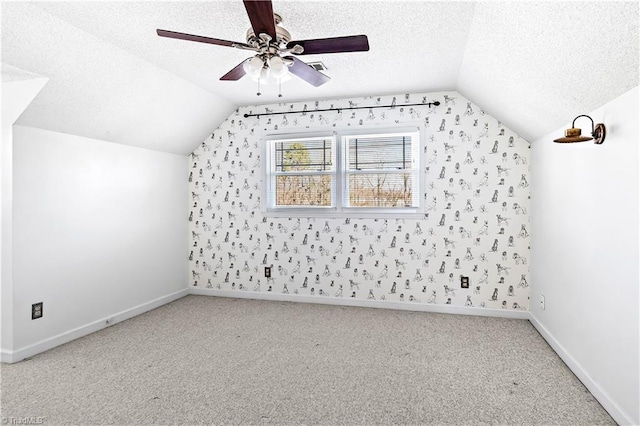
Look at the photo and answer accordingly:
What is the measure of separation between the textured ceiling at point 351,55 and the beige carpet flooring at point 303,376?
1.90m

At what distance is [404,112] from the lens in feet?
14.1

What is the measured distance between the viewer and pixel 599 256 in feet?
7.56

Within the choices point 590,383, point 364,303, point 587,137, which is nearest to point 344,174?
point 364,303

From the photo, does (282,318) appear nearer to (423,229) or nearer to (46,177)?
(423,229)

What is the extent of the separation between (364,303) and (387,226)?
0.96 metres

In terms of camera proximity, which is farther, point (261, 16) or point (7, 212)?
point (7, 212)

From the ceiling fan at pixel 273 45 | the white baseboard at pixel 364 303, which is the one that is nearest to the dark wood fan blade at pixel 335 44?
the ceiling fan at pixel 273 45

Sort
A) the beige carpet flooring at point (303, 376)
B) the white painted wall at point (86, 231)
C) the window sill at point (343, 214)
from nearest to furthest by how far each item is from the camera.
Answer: the beige carpet flooring at point (303, 376) → the white painted wall at point (86, 231) → the window sill at point (343, 214)

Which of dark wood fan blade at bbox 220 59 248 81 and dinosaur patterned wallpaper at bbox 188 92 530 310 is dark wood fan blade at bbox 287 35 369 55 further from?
dinosaur patterned wallpaper at bbox 188 92 530 310

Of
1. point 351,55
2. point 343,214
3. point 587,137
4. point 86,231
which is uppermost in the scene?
point 351,55

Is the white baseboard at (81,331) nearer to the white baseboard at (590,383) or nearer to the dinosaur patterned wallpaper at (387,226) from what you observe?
the dinosaur patterned wallpaper at (387,226)

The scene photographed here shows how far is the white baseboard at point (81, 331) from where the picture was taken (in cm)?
288

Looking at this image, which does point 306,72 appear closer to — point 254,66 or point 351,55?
point 254,66

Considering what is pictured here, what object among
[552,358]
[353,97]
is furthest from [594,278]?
[353,97]
